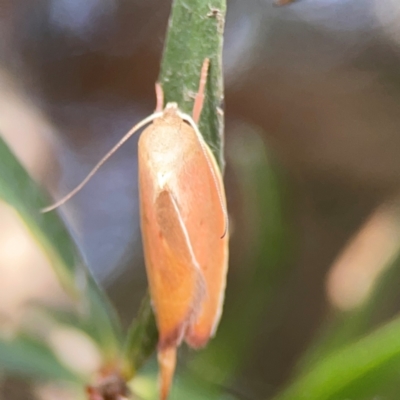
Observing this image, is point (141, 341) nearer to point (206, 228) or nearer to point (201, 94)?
point (206, 228)

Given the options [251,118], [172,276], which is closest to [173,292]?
[172,276]

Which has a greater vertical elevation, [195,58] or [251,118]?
[251,118]

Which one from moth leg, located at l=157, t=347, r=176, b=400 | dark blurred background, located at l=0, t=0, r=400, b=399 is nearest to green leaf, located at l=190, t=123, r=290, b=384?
dark blurred background, located at l=0, t=0, r=400, b=399

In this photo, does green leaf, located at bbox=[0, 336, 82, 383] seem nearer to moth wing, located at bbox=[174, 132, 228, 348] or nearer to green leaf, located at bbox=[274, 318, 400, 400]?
moth wing, located at bbox=[174, 132, 228, 348]

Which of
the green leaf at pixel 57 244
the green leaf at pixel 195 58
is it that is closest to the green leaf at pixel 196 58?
the green leaf at pixel 195 58

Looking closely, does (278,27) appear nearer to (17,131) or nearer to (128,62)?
(128,62)

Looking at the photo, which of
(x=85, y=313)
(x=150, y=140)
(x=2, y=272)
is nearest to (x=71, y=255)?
(x=85, y=313)

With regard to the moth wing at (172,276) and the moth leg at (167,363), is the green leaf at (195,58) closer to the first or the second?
the moth wing at (172,276)
